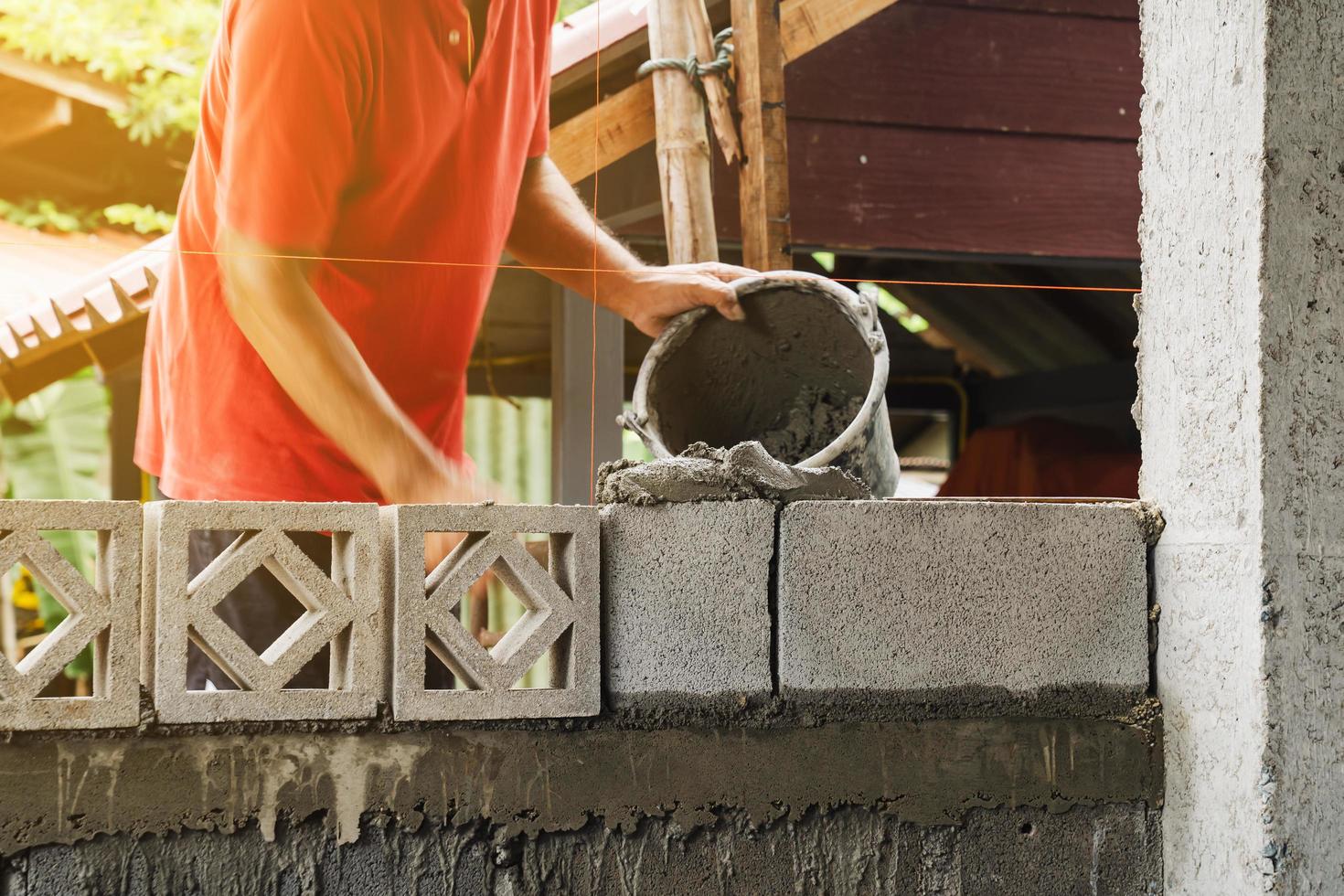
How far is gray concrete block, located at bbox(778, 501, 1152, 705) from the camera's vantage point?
225cm

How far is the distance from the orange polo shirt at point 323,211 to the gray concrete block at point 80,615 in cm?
64

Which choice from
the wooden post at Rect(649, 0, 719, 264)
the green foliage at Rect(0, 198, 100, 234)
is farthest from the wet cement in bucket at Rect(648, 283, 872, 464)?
the green foliage at Rect(0, 198, 100, 234)

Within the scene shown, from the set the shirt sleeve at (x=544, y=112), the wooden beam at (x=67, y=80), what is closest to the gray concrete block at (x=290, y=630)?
the wooden beam at (x=67, y=80)

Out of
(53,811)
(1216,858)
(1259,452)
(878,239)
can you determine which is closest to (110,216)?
(53,811)

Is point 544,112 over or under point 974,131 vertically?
under

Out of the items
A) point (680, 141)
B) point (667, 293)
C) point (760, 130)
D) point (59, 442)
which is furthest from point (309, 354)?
point (760, 130)

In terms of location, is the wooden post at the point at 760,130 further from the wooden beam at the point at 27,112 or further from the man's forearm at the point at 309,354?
the wooden beam at the point at 27,112

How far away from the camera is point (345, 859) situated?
209 cm

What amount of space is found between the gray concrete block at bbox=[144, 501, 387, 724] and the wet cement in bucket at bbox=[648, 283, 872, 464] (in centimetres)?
87

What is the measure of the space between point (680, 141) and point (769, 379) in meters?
0.66

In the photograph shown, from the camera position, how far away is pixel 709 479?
2232 millimetres

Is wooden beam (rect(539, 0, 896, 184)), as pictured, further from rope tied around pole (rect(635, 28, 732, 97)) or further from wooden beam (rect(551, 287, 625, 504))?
wooden beam (rect(551, 287, 625, 504))

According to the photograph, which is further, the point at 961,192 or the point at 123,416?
the point at 961,192

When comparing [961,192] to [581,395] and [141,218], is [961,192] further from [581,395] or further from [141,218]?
[141,218]
